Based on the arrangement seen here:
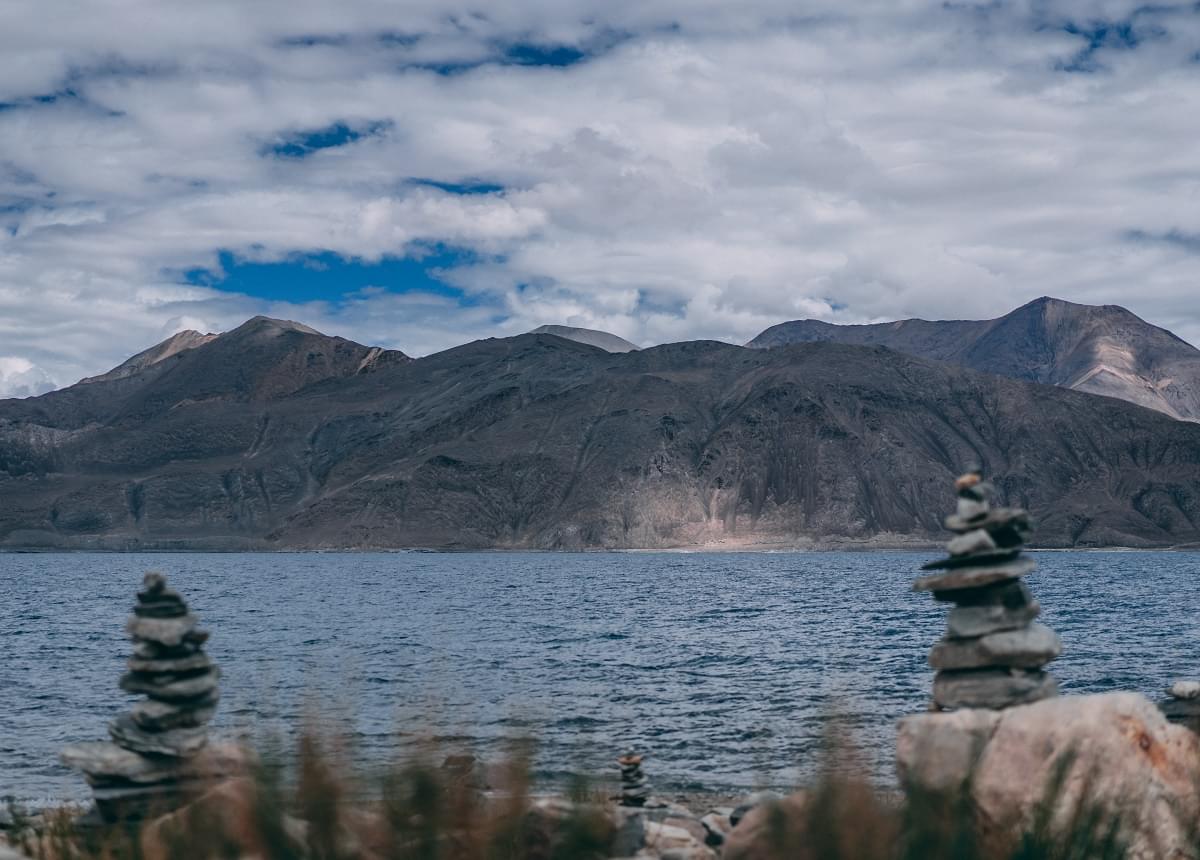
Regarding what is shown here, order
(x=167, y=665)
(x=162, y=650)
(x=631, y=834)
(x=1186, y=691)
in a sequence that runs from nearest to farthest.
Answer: (x=167, y=665) < (x=162, y=650) < (x=631, y=834) < (x=1186, y=691)

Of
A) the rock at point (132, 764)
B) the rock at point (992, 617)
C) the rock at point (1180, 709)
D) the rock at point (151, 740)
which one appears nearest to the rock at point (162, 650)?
the rock at point (151, 740)

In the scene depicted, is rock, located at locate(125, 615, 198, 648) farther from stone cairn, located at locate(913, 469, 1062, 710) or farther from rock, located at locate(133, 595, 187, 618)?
stone cairn, located at locate(913, 469, 1062, 710)

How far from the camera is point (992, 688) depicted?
1355 centimetres

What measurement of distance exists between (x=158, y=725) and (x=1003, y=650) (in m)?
8.94

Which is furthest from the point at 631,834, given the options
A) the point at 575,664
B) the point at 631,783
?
the point at 575,664

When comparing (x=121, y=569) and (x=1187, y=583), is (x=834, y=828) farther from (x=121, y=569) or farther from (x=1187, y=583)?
(x=121, y=569)

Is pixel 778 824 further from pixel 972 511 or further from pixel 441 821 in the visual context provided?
pixel 972 511

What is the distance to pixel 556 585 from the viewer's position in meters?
130

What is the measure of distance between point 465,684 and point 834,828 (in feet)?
132

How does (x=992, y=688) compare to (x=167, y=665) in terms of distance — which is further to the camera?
(x=167, y=665)

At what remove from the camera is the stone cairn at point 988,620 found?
44.2 feet

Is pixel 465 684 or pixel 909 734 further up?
pixel 909 734

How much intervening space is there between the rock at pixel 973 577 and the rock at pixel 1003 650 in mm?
517

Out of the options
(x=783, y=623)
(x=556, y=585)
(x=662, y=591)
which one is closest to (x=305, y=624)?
(x=783, y=623)
